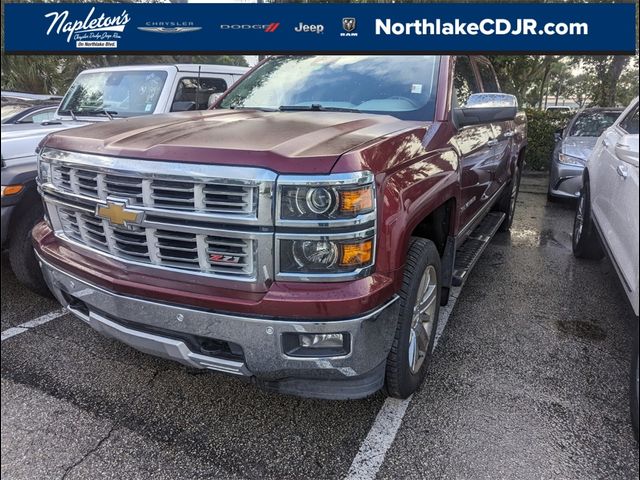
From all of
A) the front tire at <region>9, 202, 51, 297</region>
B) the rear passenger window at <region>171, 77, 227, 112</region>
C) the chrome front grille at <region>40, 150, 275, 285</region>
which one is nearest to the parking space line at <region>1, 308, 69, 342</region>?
the front tire at <region>9, 202, 51, 297</region>

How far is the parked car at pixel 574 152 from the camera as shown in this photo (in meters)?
7.04

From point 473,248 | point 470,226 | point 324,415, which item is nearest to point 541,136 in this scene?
point 473,248

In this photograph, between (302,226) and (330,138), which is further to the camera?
(330,138)

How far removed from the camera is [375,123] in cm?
255

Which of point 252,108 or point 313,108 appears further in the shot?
point 252,108

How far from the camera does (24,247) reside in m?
3.04

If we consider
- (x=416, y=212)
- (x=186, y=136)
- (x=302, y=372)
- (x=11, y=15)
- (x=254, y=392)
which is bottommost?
(x=254, y=392)

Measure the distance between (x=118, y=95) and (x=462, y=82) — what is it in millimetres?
3523

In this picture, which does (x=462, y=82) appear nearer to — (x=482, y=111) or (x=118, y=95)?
(x=482, y=111)

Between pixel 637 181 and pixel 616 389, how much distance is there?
3.83 feet

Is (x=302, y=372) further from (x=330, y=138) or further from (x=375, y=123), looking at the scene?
(x=375, y=123)

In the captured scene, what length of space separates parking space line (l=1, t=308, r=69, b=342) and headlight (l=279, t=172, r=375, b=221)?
70.8 inches

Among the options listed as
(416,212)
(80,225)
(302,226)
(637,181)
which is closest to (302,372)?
(302,226)

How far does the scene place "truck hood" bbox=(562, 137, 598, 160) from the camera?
Result: 7074 mm
